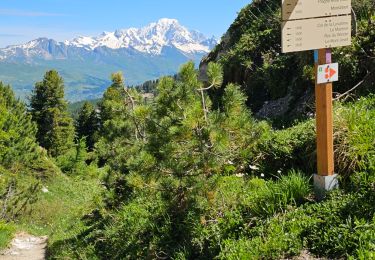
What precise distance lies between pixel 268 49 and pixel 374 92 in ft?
19.2

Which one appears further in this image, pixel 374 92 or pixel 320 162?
pixel 374 92

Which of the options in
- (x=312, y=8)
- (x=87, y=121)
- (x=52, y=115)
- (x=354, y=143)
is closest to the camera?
(x=312, y=8)

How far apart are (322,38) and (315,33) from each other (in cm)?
11

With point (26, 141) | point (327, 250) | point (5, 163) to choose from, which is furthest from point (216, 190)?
point (26, 141)

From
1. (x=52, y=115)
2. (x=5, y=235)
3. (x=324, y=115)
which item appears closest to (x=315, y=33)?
(x=324, y=115)

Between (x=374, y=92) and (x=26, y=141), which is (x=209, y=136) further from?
(x=26, y=141)

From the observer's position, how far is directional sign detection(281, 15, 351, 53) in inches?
198

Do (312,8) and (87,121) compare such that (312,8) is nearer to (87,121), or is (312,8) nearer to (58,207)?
(58,207)

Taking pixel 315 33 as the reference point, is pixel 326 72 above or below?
below

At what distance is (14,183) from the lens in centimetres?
2041

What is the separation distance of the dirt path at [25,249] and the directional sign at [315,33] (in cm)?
1020

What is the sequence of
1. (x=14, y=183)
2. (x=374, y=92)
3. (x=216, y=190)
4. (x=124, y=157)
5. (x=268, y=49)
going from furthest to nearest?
1. (x=14, y=183)
2. (x=268, y=49)
3. (x=124, y=157)
4. (x=374, y=92)
5. (x=216, y=190)

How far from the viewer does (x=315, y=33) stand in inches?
201

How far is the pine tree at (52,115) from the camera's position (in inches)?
1997
